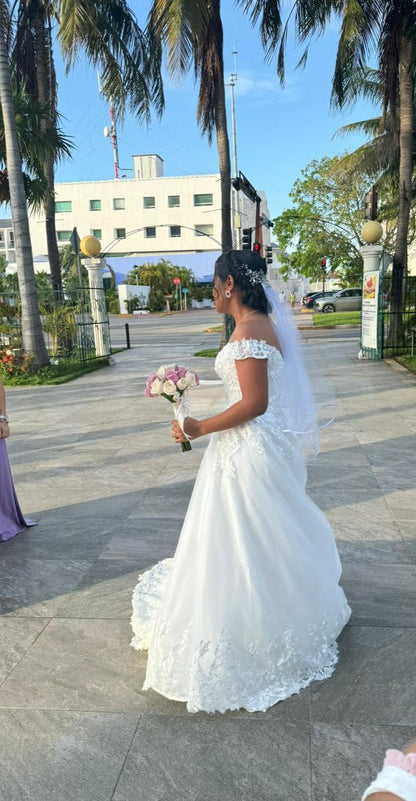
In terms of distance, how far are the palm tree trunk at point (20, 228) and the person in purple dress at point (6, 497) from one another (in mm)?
8707

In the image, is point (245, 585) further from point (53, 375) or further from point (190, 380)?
point (53, 375)

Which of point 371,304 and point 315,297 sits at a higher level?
point 371,304

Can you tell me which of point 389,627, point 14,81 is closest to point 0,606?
point 389,627

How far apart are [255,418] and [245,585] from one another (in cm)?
76

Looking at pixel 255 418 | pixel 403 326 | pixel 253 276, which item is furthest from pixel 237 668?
pixel 403 326

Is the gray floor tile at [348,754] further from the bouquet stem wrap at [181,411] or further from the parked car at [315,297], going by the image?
the parked car at [315,297]

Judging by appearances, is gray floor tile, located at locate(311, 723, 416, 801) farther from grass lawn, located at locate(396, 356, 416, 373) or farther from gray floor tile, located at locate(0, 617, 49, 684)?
grass lawn, located at locate(396, 356, 416, 373)

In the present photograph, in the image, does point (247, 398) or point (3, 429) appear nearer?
point (247, 398)

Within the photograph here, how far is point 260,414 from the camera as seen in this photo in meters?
2.64

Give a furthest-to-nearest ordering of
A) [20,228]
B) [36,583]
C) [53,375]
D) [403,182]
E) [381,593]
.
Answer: [403,182], [53,375], [20,228], [36,583], [381,593]

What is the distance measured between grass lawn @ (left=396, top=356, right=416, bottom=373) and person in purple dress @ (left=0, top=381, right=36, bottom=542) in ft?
31.2

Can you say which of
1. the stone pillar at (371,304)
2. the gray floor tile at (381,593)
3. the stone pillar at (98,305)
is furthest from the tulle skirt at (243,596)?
the stone pillar at (98,305)

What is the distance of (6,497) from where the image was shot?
15.3 feet

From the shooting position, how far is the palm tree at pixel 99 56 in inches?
547
